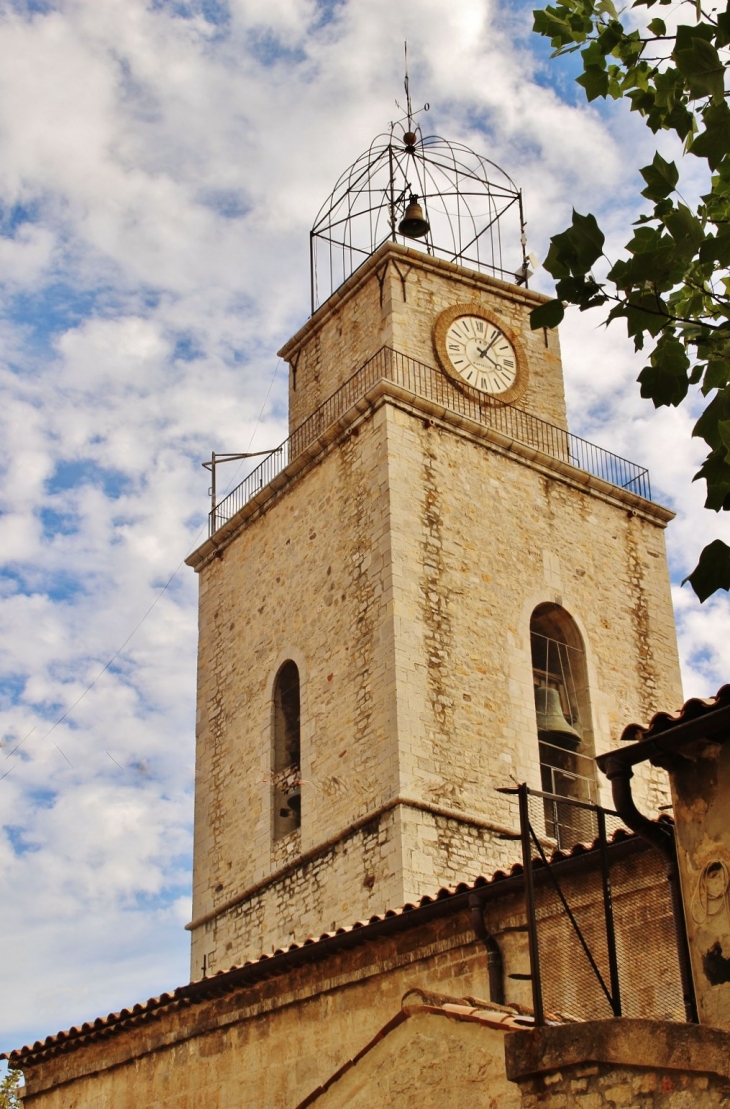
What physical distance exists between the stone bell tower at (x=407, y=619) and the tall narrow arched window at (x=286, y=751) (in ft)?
0.10

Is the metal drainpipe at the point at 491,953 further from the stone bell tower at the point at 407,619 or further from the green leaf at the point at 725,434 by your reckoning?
the green leaf at the point at 725,434

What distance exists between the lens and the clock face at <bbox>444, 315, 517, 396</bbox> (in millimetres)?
20797

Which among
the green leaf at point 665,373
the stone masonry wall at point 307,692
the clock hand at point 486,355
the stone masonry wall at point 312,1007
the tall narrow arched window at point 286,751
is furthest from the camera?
the clock hand at point 486,355

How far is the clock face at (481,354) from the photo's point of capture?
20.8 meters

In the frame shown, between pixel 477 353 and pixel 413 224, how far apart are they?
221cm

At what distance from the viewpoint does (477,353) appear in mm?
21109

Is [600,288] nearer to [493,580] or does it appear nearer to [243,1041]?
[243,1041]

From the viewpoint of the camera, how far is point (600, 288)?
5980 mm

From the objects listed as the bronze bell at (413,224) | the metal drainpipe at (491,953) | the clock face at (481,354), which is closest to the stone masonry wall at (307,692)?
the clock face at (481,354)

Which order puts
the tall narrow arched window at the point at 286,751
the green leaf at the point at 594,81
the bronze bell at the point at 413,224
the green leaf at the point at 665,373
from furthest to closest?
the bronze bell at the point at 413,224
the tall narrow arched window at the point at 286,751
the green leaf at the point at 594,81
the green leaf at the point at 665,373

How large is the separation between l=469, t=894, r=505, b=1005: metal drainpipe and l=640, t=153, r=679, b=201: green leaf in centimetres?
702

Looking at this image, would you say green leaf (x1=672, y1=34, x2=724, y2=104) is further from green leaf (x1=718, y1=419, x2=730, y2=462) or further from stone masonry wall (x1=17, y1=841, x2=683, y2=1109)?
stone masonry wall (x1=17, y1=841, x2=683, y2=1109)

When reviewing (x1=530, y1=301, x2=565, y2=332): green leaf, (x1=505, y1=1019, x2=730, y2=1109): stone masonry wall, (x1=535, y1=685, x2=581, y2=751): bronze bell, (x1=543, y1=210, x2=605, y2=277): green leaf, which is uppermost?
(x1=535, y1=685, x2=581, y2=751): bronze bell

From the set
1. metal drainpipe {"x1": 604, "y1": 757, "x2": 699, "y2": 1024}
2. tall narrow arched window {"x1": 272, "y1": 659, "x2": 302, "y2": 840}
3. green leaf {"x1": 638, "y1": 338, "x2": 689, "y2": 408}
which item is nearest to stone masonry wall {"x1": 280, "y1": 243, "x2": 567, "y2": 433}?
tall narrow arched window {"x1": 272, "y1": 659, "x2": 302, "y2": 840}
